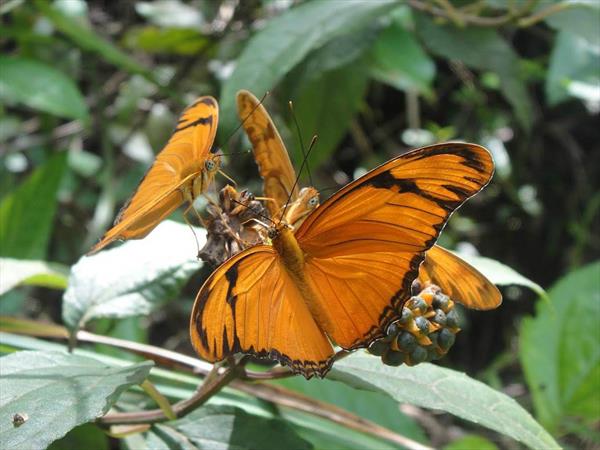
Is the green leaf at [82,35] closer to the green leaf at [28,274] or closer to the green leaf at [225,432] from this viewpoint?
the green leaf at [28,274]

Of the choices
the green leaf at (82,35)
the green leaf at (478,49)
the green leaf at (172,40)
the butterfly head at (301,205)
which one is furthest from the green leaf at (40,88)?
the butterfly head at (301,205)

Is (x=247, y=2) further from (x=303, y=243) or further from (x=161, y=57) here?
(x=303, y=243)

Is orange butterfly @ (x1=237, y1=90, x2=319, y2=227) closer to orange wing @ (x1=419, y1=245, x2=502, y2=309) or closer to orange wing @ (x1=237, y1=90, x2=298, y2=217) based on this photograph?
orange wing @ (x1=237, y1=90, x2=298, y2=217)

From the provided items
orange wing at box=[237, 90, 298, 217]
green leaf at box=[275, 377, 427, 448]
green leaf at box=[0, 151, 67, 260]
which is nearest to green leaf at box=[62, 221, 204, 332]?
orange wing at box=[237, 90, 298, 217]

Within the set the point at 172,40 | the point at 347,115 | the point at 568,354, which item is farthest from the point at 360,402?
the point at 172,40

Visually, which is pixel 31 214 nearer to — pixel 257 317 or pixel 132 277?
pixel 132 277

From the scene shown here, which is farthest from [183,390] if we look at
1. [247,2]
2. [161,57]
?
[161,57]

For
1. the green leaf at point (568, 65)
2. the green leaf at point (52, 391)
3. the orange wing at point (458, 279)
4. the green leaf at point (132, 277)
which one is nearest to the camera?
the green leaf at point (52, 391)
